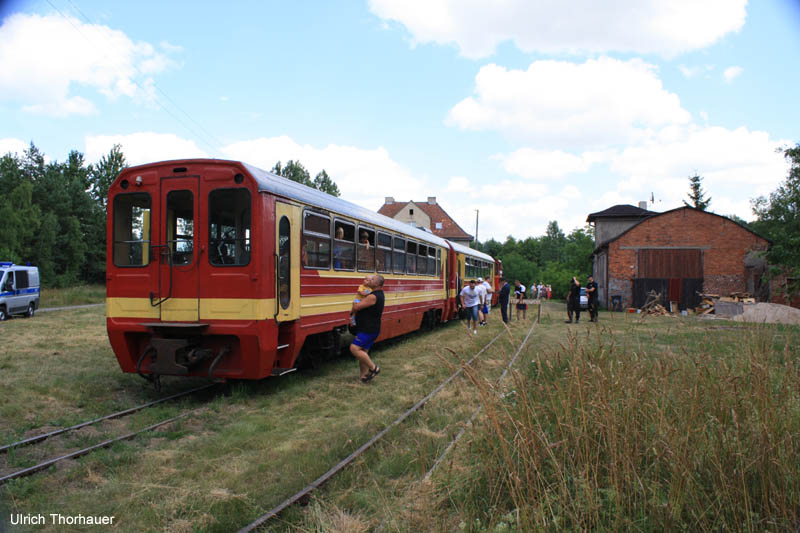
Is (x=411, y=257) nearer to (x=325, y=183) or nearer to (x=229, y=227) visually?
(x=229, y=227)

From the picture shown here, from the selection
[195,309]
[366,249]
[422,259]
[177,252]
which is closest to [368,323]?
[366,249]

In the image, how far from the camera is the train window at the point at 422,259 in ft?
47.6

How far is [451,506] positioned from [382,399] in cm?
360

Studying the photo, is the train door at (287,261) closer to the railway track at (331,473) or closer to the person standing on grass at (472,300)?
the railway track at (331,473)

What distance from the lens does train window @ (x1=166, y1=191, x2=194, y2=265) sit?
23.6ft

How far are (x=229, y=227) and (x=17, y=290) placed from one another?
1759 cm

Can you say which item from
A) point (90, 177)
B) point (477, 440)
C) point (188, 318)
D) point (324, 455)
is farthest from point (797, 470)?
point (90, 177)

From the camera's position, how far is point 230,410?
263 inches

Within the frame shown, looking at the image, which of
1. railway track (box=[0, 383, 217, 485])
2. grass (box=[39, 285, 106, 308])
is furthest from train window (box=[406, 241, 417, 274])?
grass (box=[39, 285, 106, 308])

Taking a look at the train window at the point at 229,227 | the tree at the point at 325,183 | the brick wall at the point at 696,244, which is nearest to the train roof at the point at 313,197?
the train window at the point at 229,227

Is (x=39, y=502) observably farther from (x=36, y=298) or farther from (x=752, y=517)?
(x=36, y=298)

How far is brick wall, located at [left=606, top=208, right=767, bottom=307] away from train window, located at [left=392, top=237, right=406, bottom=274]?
20.7m

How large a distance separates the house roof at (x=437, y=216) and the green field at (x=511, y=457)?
64.4 metres

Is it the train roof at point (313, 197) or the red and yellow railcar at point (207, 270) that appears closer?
the red and yellow railcar at point (207, 270)
